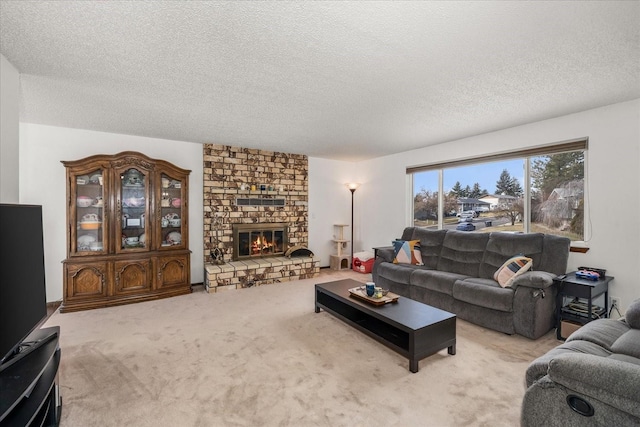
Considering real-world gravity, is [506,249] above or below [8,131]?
below

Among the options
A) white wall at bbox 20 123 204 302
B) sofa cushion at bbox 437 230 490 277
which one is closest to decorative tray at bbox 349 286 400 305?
sofa cushion at bbox 437 230 490 277

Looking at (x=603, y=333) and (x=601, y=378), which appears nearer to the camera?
(x=601, y=378)

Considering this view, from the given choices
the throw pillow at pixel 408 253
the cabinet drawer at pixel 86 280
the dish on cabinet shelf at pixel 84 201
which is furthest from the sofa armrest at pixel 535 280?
the dish on cabinet shelf at pixel 84 201

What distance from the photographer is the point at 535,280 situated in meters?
2.85

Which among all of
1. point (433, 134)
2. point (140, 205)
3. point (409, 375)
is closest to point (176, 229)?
point (140, 205)

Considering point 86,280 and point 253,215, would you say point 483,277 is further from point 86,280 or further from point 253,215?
point 86,280

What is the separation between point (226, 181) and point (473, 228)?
4.27 metres

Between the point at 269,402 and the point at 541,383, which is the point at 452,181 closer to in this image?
the point at 541,383

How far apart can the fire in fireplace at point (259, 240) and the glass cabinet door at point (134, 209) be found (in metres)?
1.46

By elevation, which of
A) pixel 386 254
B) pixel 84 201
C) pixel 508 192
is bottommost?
pixel 386 254

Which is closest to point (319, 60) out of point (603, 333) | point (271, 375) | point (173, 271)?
point (271, 375)

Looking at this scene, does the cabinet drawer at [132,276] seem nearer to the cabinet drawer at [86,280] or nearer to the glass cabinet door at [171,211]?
the cabinet drawer at [86,280]

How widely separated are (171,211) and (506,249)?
4.77m

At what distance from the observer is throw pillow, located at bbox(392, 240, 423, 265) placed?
173 inches
